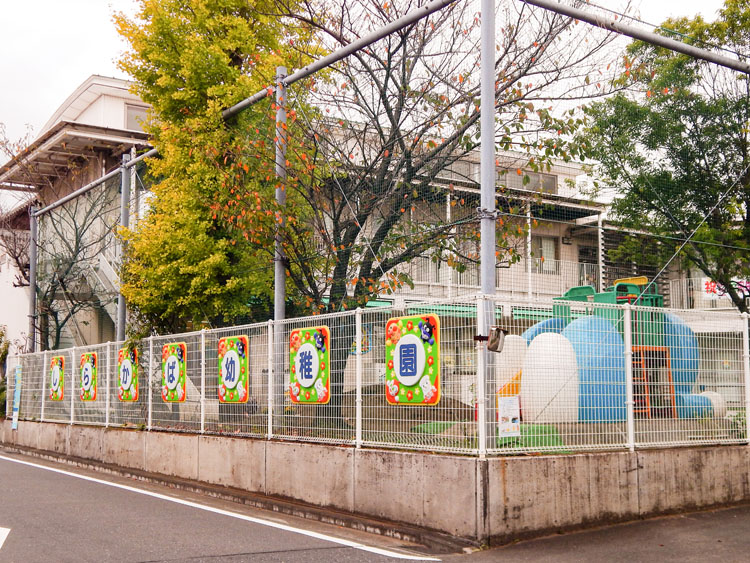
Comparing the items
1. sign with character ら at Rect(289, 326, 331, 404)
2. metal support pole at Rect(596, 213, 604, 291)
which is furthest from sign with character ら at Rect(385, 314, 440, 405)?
metal support pole at Rect(596, 213, 604, 291)

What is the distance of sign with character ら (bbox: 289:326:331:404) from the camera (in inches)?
387

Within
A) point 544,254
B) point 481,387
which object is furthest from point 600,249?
point 481,387

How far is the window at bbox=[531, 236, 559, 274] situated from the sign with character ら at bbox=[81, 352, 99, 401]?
957 centimetres

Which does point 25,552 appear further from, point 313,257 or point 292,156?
point 292,156

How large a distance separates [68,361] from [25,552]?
39.3 ft

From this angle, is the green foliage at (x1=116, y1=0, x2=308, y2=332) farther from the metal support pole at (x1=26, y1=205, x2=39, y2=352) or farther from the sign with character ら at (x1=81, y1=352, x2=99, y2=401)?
the metal support pole at (x1=26, y1=205, x2=39, y2=352)

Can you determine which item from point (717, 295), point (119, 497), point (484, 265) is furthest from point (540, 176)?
point (119, 497)

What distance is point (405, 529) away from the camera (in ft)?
25.7

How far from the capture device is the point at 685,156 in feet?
44.4

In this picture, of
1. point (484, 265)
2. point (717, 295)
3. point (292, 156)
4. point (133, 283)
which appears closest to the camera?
point (484, 265)

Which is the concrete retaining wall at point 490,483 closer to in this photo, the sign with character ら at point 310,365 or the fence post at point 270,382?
the fence post at point 270,382

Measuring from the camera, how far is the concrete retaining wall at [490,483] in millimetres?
7367

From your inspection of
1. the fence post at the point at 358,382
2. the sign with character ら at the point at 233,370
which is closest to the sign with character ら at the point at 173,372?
the sign with character ら at the point at 233,370

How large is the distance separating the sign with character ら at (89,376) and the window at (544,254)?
377 inches
